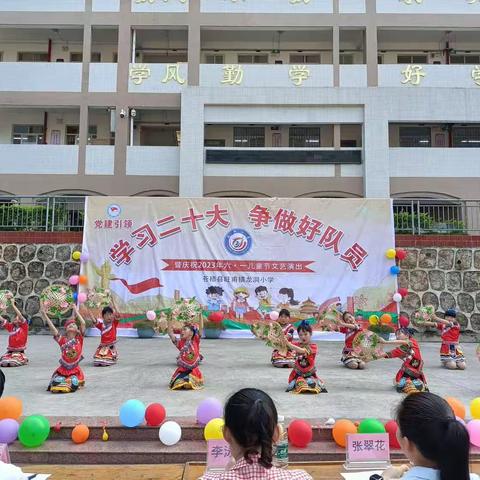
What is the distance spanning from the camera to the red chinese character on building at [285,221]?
10156mm

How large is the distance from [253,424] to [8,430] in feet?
8.54

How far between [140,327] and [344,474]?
305 inches

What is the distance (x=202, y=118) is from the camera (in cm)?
1484

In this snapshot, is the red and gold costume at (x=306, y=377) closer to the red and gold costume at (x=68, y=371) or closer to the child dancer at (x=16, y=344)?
the red and gold costume at (x=68, y=371)

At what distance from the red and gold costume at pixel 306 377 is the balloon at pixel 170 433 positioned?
6.57 feet

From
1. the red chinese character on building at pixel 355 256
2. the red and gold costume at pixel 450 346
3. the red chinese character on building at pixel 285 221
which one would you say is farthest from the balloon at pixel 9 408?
the red chinese character on building at pixel 355 256

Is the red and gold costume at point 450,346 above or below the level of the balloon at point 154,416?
above

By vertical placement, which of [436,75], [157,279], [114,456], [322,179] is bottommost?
[114,456]

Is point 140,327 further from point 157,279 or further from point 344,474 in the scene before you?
point 344,474

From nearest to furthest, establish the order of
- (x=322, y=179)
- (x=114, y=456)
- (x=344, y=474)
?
(x=344, y=474)
(x=114, y=456)
(x=322, y=179)

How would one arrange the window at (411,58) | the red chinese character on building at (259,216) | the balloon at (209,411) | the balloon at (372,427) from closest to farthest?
the balloon at (372,427) → the balloon at (209,411) → the red chinese character on building at (259,216) → the window at (411,58)

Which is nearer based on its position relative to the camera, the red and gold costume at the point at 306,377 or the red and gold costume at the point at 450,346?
the red and gold costume at the point at 306,377

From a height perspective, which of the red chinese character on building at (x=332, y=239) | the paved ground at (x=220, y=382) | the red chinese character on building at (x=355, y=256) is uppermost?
the red chinese character on building at (x=332, y=239)

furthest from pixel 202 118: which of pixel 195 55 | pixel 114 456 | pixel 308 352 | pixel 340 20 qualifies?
pixel 114 456
